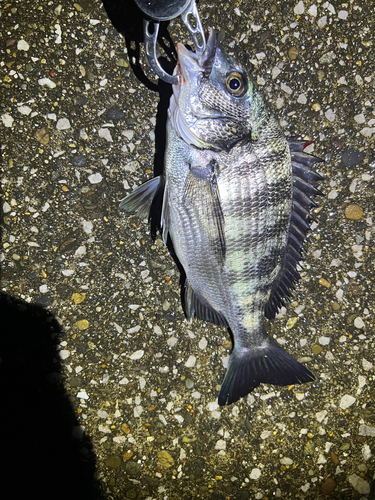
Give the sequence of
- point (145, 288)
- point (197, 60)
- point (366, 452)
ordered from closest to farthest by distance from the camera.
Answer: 1. point (197, 60)
2. point (145, 288)
3. point (366, 452)

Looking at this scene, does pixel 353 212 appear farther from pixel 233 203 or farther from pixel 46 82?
pixel 46 82

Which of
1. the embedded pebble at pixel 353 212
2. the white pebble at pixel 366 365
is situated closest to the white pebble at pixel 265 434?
the white pebble at pixel 366 365

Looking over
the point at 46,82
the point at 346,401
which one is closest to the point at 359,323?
the point at 346,401

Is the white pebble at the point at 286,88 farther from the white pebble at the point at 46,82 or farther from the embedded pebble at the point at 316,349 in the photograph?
the embedded pebble at the point at 316,349

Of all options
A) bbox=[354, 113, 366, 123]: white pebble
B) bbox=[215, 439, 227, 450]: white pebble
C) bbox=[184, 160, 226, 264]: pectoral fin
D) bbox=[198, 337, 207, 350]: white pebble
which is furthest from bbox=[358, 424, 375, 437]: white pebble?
bbox=[354, 113, 366, 123]: white pebble

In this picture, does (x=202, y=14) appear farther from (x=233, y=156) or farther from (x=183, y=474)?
(x=183, y=474)

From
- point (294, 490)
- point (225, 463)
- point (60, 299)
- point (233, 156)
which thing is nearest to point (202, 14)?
point (233, 156)
